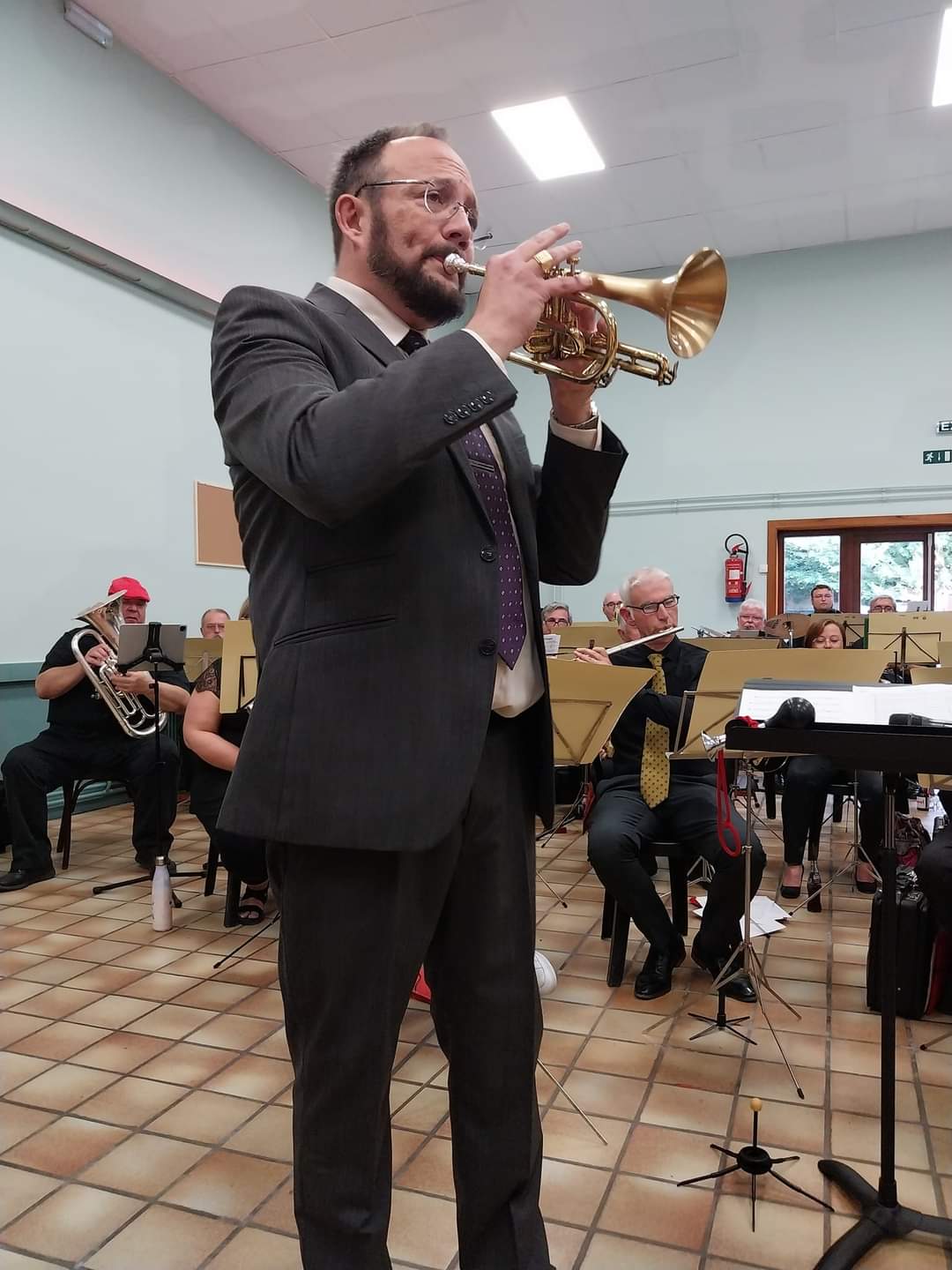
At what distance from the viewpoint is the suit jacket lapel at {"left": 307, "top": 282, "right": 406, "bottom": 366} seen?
45.6 inches

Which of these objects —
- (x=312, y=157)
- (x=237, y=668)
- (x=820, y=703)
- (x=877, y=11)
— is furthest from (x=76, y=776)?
(x=877, y=11)

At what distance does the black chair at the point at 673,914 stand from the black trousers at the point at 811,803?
1.02 metres

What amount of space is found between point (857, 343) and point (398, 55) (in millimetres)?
5378

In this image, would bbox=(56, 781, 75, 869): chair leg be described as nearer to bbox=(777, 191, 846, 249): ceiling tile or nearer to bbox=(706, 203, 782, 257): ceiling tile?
bbox=(706, 203, 782, 257): ceiling tile

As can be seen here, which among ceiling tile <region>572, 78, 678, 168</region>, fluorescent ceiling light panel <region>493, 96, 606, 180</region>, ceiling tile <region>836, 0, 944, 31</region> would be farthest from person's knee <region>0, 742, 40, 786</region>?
ceiling tile <region>836, 0, 944, 31</region>

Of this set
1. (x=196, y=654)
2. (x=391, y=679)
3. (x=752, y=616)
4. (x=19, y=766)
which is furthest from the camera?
(x=752, y=616)

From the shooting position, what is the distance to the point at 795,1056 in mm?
2475

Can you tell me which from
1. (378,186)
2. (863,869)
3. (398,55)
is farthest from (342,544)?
(398,55)

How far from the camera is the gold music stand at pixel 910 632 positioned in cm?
558

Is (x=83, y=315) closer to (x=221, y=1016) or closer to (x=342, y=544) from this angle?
(x=221, y=1016)

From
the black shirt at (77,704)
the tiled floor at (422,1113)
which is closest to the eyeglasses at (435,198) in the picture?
the tiled floor at (422,1113)

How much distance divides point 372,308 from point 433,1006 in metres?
0.96

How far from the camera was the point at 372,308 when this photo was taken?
121 cm

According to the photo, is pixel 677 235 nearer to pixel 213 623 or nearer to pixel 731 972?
pixel 213 623
